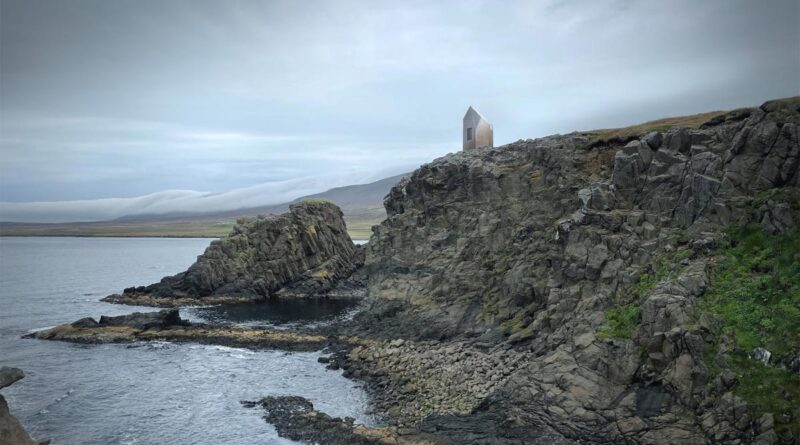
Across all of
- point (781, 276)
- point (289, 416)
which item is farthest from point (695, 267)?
point (289, 416)

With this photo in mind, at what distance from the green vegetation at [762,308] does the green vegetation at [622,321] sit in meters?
4.46

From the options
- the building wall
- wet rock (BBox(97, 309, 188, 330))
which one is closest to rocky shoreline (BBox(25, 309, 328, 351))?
wet rock (BBox(97, 309, 188, 330))

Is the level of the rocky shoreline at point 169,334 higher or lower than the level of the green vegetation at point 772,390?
lower

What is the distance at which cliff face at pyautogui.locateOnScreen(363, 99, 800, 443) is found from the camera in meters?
31.3

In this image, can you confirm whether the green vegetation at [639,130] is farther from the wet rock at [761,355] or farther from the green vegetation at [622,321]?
the wet rock at [761,355]

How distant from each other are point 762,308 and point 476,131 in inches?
2030

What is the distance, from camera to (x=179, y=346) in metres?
65.4

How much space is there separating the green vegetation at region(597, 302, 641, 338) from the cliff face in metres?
0.11

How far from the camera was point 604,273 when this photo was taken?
4203 centimetres

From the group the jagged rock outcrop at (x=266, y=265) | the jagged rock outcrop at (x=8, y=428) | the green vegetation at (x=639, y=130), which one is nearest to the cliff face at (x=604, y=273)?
the green vegetation at (x=639, y=130)

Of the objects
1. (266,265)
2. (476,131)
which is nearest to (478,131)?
(476,131)

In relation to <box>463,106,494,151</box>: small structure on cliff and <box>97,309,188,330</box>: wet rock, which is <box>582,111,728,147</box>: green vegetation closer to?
<box>463,106,494,151</box>: small structure on cliff

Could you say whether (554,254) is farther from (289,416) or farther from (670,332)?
(289,416)

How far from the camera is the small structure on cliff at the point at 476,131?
78375 millimetres
